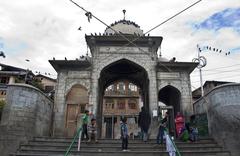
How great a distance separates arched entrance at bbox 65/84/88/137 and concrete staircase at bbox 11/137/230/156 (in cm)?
508

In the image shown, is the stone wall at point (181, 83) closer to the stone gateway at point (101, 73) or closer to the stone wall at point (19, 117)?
the stone gateway at point (101, 73)

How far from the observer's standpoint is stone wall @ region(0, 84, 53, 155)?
11.0 metres

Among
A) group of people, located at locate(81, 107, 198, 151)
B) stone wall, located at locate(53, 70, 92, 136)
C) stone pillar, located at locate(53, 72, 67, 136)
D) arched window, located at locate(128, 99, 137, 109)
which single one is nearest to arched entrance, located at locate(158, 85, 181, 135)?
group of people, located at locate(81, 107, 198, 151)

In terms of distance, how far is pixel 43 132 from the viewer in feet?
46.7

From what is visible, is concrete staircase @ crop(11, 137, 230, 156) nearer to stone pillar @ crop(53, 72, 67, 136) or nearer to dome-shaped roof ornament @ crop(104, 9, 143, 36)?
stone pillar @ crop(53, 72, 67, 136)

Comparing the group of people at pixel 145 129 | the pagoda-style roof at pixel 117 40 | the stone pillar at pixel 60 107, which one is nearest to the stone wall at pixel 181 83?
the pagoda-style roof at pixel 117 40

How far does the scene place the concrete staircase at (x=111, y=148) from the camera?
993 centimetres

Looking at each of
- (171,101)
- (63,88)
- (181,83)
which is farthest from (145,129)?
(171,101)

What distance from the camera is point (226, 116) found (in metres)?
11.3

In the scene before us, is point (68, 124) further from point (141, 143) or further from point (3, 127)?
point (141, 143)

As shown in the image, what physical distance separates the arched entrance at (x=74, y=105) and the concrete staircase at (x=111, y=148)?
508 cm

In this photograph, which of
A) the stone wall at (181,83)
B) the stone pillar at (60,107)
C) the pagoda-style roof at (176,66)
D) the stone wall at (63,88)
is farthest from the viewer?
the pagoda-style roof at (176,66)

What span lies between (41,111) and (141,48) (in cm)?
937

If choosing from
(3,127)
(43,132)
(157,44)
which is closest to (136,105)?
(157,44)
